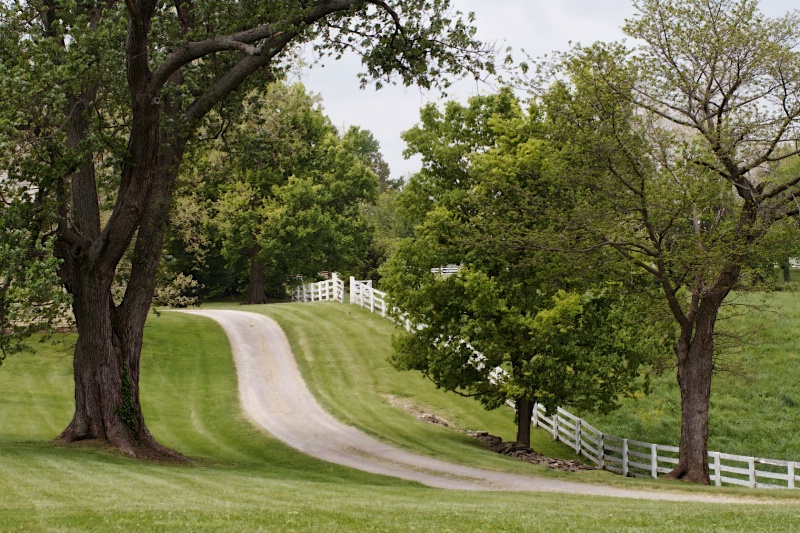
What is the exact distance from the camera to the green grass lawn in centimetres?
1062

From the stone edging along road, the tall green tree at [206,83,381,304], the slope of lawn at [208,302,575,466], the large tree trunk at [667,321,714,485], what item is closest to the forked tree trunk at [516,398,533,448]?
the slope of lawn at [208,302,575,466]

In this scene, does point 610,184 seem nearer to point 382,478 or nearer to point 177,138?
point 382,478

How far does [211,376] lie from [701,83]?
68.2 feet

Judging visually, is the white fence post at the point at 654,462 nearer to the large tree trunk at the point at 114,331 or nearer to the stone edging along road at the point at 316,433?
the stone edging along road at the point at 316,433

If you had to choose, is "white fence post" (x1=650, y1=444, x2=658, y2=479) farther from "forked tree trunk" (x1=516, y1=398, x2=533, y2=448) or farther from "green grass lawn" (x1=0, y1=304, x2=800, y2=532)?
"green grass lawn" (x1=0, y1=304, x2=800, y2=532)

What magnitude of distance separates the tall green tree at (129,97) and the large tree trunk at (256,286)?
103 ft

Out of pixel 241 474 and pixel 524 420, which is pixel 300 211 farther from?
pixel 241 474

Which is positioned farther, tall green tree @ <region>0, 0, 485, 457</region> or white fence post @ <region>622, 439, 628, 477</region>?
white fence post @ <region>622, 439, 628, 477</region>

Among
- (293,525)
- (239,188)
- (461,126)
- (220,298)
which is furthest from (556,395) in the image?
(220,298)

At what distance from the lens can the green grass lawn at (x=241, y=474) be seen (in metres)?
10.6

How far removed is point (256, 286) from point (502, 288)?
30377 mm

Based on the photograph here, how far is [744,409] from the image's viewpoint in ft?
104

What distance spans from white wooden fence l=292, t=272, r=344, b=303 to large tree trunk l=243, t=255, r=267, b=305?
3.02 meters

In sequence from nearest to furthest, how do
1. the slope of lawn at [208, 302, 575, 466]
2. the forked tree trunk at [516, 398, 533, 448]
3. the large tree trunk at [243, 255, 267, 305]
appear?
the slope of lawn at [208, 302, 575, 466] < the forked tree trunk at [516, 398, 533, 448] < the large tree trunk at [243, 255, 267, 305]
